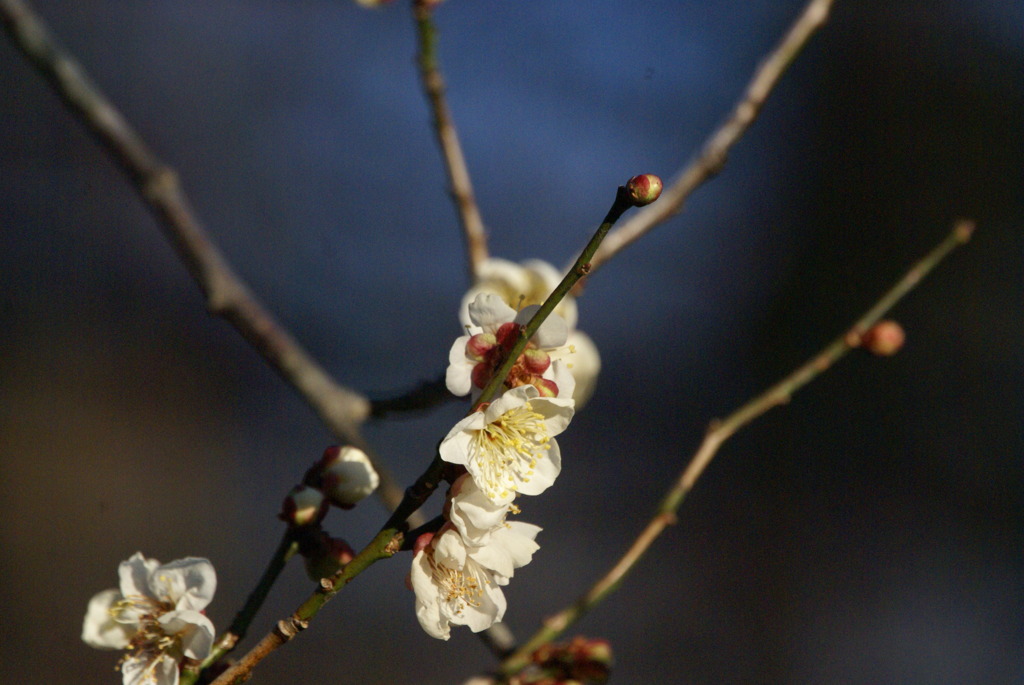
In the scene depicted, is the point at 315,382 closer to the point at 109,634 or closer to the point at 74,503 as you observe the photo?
the point at 109,634

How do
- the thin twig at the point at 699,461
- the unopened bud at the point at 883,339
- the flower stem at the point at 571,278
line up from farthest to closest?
1. the unopened bud at the point at 883,339
2. the thin twig at the point at 699,461
3. the flower stem at the point at 571,278

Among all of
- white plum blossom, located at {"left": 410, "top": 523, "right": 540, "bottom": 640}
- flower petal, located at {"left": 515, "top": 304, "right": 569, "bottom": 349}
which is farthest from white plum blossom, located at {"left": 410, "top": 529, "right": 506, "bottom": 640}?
flower petal, located at {"left": 515, "top": 304, "right": 569, "bottom": 349}

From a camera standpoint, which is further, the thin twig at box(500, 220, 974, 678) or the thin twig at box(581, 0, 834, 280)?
the thin twig at box(581, 0, 834, 280)

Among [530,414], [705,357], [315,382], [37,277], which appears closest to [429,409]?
[315,382]

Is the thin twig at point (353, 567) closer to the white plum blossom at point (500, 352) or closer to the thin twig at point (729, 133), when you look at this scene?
the white plum blossom at point (500, 352)

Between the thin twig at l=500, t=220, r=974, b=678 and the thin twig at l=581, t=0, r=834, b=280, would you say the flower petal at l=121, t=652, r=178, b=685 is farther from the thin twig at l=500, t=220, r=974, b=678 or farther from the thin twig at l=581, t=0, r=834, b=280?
the thin twig at l=581, t=0, r=834, b=280

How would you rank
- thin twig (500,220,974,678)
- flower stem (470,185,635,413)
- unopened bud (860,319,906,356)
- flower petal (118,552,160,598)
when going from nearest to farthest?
flower stem (470,185,635,413) < flower petal (118,552,160,598) < thin twig (500,220,974,678) < unopened bud (860,319,906,356)

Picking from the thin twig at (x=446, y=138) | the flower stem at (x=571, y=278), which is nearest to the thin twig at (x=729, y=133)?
the thin twig at (x=446, y=138)
